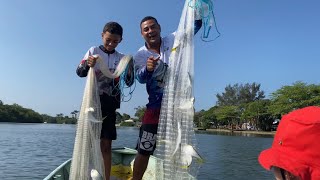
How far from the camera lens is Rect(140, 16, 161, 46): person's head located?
457 cm

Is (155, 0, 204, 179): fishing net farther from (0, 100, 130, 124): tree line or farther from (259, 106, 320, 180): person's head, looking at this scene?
(0, 100, 130, 124): tree line

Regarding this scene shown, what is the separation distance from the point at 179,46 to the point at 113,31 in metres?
1.37

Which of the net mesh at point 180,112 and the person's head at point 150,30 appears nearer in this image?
the net mesh at point 180,112

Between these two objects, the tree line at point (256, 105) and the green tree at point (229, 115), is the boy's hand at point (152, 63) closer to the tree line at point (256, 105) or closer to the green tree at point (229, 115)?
the tree line at point (256, 105)

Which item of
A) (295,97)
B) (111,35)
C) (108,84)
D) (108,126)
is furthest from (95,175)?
(295,97)

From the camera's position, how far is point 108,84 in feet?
17.1

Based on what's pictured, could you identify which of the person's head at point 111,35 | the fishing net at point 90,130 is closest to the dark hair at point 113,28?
the person's head at point 111,35

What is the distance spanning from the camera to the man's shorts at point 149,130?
15.3ft

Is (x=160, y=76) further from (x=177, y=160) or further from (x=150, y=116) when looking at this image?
(x=177, y=160)

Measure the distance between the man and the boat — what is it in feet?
2.31

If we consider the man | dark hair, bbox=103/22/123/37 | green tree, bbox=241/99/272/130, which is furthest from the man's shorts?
A: green tree, bbox=241/99/272/130

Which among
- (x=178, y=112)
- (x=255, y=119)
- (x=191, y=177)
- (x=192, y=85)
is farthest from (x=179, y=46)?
(x=255, y=119)

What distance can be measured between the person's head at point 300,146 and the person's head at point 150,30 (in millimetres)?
3057

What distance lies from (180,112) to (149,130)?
97 cm
